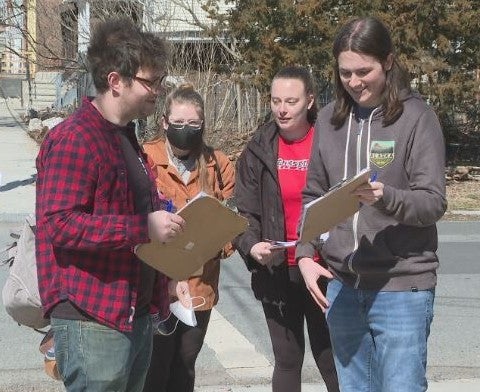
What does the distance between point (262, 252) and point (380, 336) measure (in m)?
0.82

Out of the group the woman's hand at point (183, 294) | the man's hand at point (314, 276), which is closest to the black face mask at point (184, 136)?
the woman's hand at point (183, 294)

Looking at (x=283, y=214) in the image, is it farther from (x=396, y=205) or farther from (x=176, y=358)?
(x=396, y=205)

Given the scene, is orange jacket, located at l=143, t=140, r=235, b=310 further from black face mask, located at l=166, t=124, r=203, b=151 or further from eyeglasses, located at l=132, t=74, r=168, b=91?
eyeglasses, located at l=132, t=74, r=168, b=91

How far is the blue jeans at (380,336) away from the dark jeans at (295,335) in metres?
0.70

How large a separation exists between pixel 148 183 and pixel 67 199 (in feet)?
1.17

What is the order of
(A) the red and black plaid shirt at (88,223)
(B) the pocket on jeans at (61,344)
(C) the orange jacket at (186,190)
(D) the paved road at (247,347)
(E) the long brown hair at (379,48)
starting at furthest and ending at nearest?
(D) the paved road at (247,347)
(C) the orange jacket at (186,190)
(E) the long brown hair at (379,48)
(B) the pocket on jeans at (61,344)
(A) the red and black plaid shirt at (88,223)

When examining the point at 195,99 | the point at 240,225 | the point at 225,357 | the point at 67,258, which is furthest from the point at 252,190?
the point at 225,357

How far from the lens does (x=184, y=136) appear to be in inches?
153

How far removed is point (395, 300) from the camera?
2893 mm

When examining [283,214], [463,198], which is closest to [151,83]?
[283,214]

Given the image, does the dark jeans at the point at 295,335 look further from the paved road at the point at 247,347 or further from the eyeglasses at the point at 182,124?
the paved road at the point at 247,347

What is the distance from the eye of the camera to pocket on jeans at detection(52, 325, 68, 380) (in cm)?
257

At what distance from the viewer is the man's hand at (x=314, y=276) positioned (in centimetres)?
315

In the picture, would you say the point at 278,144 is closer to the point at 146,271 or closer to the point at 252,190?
the point at 252,190
